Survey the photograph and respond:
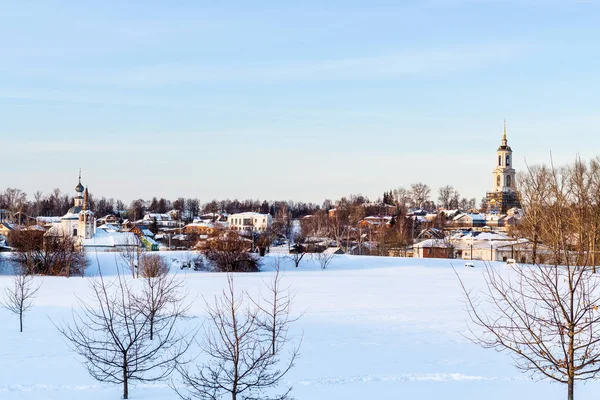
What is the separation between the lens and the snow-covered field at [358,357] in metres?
12.6

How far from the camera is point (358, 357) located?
50.4ft

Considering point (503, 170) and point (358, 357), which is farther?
point (503, 170)

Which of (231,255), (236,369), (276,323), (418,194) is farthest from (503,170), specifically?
(236,369)

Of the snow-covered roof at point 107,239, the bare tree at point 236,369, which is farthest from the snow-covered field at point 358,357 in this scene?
the snow-covered roof at point 107,239

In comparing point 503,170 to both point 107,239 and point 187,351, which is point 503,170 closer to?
point 107,239

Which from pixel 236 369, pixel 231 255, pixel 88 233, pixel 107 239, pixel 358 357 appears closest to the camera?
pixel 236 369

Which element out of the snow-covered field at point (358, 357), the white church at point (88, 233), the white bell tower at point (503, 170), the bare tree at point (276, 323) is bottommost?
the snow-covered field at point (358, 357)

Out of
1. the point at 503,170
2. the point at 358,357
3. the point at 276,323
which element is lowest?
the point at 358,357

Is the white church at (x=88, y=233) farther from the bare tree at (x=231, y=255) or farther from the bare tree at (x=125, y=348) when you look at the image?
the bare tree at (x=125, y=348)

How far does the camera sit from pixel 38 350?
16.0 meters

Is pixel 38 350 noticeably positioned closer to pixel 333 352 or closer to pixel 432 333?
pixel 333 352

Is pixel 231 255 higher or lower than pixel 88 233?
lower

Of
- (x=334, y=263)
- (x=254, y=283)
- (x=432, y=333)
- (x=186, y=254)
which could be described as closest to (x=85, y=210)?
(x=186, y=254)

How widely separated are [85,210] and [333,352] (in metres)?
58.3
